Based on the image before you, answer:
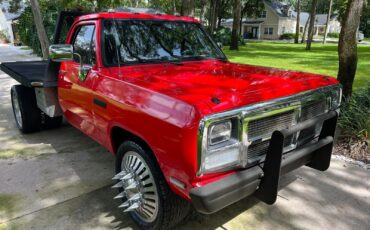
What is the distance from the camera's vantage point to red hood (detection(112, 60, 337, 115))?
Result: 2.31 meters

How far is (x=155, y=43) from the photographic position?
376 cm

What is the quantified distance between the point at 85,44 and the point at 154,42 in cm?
83

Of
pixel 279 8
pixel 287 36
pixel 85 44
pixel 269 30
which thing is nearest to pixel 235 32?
pixel 85 44

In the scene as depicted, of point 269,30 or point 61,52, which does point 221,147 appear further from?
point 269,30

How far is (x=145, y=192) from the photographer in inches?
110

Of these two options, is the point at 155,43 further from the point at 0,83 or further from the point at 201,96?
the point at 0,83

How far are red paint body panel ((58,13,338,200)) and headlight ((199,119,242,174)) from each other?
72mm

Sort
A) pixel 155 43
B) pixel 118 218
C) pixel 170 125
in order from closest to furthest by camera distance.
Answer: pixel 170 125 → pixel 118 218 → pixel 155 43

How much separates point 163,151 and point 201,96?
0.50 meters

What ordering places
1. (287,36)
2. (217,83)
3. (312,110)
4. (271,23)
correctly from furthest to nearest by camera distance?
(271,23) < (287,36) < (312,110) < (217,83)

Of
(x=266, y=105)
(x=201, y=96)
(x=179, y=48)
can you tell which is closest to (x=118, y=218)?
(x=201, y=96)

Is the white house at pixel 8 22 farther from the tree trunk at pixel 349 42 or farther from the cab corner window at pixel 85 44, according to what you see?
the tree trunk at pixel 349 42

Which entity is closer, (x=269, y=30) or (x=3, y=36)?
(x=3, y=36)

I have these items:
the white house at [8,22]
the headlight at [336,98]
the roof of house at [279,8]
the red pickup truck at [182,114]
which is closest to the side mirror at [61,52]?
the red pickup truck at [182,114]
